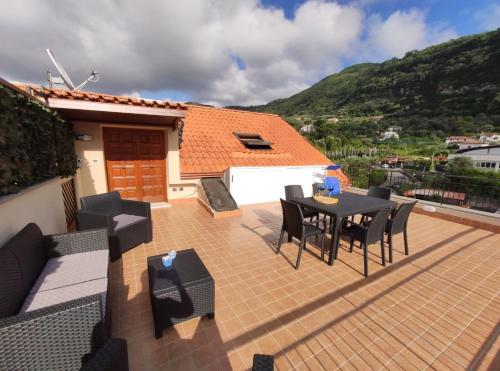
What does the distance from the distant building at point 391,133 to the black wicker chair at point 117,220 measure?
55697 millimetres

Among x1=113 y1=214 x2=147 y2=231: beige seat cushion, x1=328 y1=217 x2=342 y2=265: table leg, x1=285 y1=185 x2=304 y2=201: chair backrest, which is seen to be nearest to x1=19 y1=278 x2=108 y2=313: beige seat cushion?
x1=113 y1=214 x2=147 y2=231: beige seat cushion

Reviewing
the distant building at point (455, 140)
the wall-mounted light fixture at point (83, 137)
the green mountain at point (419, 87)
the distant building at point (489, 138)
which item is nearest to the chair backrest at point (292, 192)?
the wall-mounted light fixture at point (83, 137)

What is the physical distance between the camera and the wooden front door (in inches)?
250

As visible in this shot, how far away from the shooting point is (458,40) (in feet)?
161

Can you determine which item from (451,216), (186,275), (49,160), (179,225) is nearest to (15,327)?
(186,275)

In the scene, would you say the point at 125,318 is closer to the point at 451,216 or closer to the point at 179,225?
the point at 179,225

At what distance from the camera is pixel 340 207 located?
3604 mm

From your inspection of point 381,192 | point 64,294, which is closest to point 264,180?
point 381,192

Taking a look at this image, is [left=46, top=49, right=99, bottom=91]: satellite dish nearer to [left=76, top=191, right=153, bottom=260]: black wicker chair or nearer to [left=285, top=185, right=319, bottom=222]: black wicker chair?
[left=76, top=191, right=153, bottom=260]: black wicker chair

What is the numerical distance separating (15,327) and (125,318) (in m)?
1.24

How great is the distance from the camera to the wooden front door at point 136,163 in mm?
6355

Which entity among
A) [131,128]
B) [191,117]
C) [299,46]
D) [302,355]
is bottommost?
[302,355]

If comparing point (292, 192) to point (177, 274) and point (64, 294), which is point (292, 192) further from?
point (64, 294)

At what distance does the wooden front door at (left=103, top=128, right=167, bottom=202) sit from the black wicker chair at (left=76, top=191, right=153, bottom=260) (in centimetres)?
254
